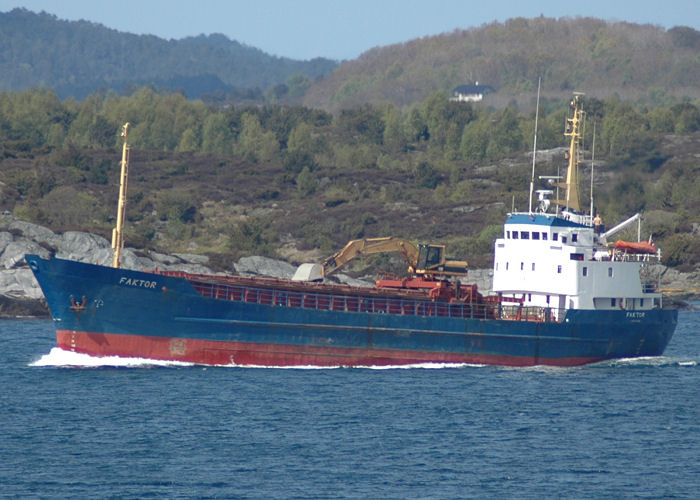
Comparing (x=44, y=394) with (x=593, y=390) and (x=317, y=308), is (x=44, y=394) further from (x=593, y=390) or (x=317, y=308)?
(x=593, y=390)

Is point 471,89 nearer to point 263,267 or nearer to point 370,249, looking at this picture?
point 263,267

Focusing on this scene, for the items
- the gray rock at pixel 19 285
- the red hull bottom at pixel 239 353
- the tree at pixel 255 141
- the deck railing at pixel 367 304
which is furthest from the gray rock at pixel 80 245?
the tree at pixel 255 141

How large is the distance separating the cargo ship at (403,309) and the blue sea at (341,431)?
0.83 metres

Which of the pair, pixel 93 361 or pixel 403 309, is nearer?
pixel 93 361

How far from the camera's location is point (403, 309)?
144ft

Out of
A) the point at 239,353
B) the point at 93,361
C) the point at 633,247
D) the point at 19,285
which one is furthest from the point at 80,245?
the point at 633,247

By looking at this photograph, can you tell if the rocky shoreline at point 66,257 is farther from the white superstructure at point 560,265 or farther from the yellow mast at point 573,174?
the yellow mast at point 573,174

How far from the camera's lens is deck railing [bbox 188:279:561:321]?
4172cm

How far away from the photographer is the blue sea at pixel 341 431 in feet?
91.2

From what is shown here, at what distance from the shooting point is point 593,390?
40.7 meters

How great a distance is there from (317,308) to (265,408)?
305 inches

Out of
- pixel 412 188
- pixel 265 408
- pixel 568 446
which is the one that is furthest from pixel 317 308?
pixel 412 188

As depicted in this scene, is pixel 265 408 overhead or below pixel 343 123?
below

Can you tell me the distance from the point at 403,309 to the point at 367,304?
145 centimetres
